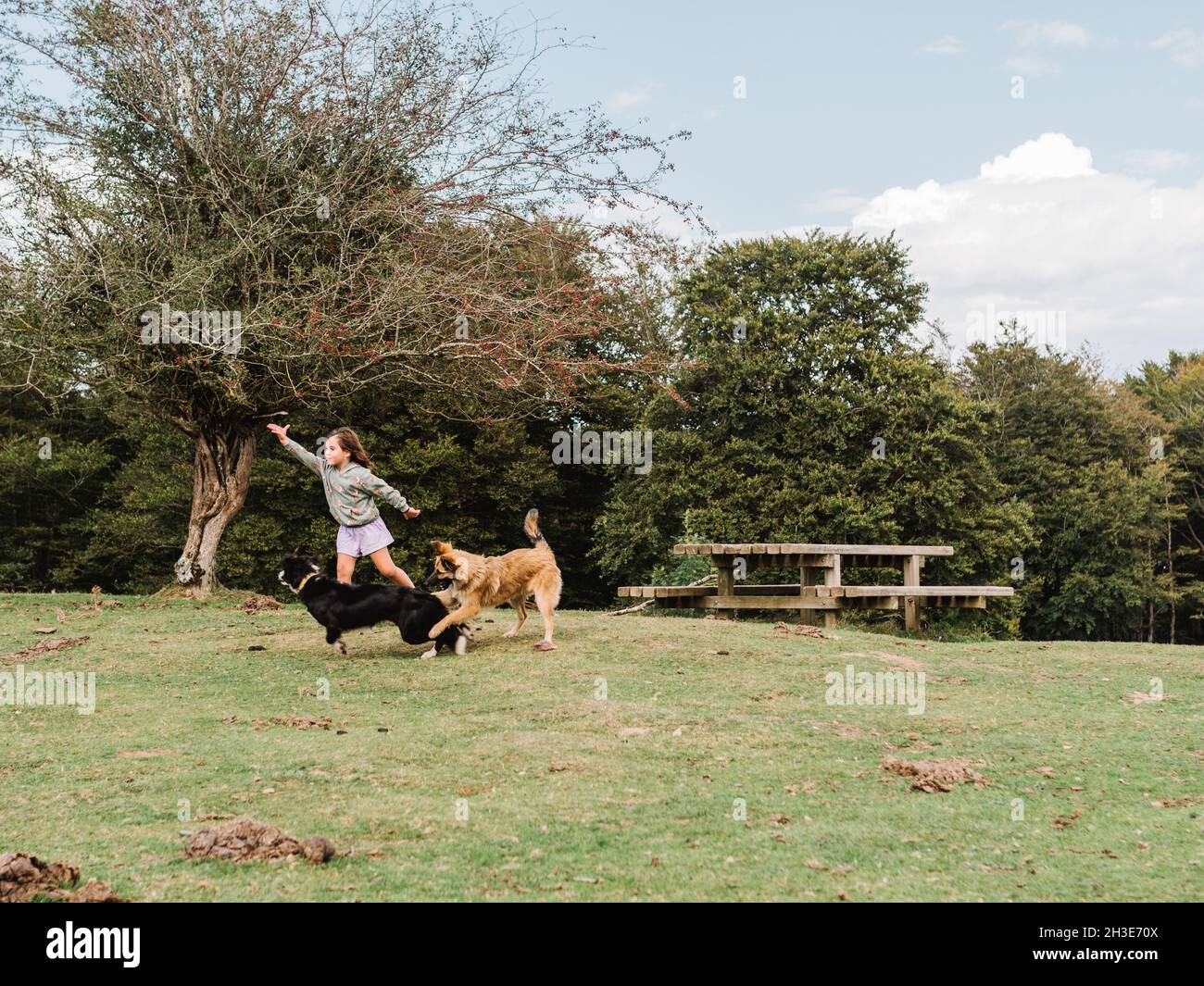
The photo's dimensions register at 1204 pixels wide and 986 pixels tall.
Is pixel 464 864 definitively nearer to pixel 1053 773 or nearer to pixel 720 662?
pixel 1053 773

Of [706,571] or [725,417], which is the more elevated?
[725,417]

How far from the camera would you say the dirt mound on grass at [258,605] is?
1449 centimetres

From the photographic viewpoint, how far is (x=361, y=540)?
11.0 m

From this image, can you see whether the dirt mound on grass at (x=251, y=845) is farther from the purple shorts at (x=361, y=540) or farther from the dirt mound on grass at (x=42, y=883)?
the purple shorts at (x=361, y=540)

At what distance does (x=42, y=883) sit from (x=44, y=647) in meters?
7.89

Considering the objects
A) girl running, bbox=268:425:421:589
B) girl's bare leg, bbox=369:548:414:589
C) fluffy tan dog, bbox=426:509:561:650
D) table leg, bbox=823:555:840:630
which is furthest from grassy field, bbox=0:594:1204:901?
table leg, bbox=823:555:840:630

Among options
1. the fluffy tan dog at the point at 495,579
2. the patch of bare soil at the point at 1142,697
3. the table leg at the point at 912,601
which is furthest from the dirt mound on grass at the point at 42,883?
the table leg at the point at 912,601

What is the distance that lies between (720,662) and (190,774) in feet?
18.8

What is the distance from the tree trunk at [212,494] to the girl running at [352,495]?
21.1 ft

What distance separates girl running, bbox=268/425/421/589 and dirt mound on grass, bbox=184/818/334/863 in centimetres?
581

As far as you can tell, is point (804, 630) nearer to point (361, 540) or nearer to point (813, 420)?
point (361, 540)

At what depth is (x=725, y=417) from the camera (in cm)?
2478

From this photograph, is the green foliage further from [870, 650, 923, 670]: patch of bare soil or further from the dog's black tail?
the dog's black tail
